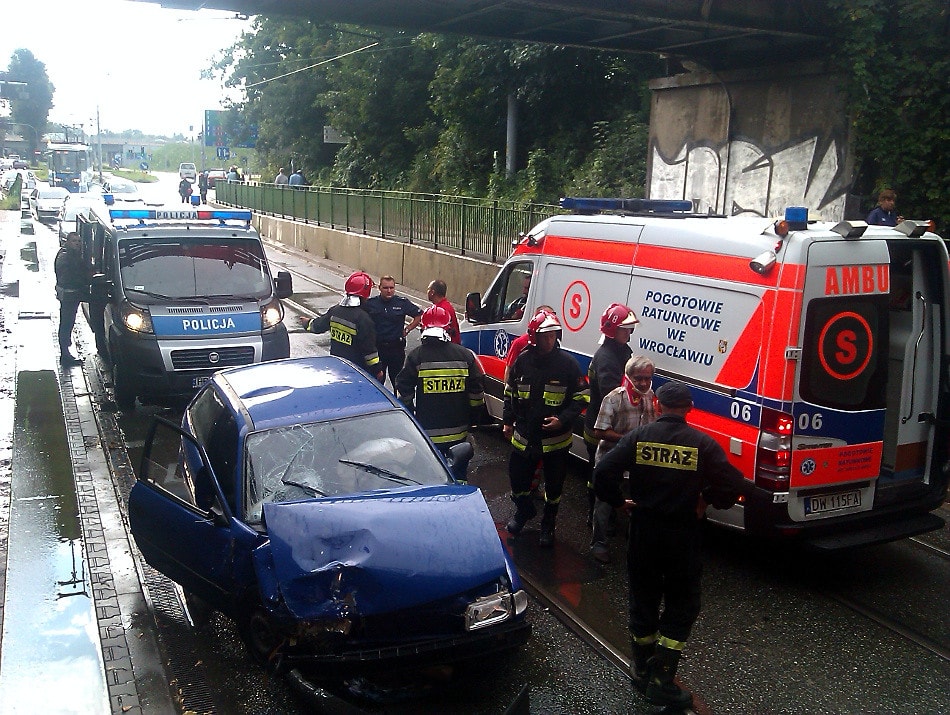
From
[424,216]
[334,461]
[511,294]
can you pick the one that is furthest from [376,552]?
[424,216]

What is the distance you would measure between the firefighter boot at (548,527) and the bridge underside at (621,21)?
7829 millimetres

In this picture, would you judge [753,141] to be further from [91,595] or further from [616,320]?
[91,595]

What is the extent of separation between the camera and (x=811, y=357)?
233 inches

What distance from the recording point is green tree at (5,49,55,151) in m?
138

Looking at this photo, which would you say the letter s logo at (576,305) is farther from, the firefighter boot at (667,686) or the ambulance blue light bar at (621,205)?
the firefighter boot at (667,686)

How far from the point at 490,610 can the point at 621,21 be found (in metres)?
11.2

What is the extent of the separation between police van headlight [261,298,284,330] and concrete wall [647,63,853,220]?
7.49m

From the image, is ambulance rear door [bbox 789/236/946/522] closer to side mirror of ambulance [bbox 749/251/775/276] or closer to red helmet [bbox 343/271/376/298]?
side mirror of ambulance [bbox 749/251/775/276]


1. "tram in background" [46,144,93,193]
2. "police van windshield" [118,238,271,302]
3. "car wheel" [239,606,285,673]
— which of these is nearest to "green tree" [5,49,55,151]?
"tram in background" [46,144,93,193]

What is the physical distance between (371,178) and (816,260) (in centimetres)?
3250

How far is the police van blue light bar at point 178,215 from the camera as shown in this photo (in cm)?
1139

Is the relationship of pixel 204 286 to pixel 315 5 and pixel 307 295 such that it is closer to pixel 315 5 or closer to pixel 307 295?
pixel 315 5

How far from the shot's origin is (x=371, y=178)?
1459 inches

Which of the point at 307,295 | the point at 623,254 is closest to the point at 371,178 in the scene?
the point at 307,295
